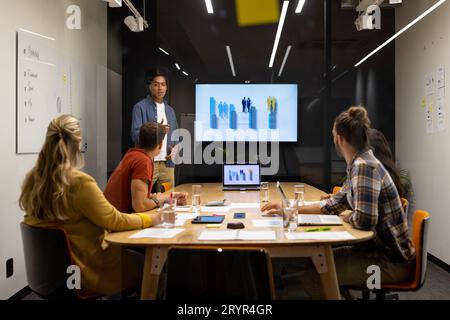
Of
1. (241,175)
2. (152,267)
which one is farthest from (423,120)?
(152,267)

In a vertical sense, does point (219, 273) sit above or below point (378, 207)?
below

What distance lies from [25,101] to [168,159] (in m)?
1.83

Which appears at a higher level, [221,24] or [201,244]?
[221,24]

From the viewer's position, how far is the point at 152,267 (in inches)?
73.4

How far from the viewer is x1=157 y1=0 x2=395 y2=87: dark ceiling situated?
494 cm

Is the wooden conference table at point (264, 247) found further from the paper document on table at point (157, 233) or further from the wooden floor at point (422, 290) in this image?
the wooden floor at point (422, 290)

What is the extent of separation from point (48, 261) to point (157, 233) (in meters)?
0.50

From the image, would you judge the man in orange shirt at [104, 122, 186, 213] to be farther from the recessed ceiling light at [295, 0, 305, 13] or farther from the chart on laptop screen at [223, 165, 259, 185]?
the recessed ceiling light at [295, 0, 305, 13]

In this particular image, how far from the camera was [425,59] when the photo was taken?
396cm

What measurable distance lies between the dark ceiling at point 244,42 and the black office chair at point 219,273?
12.7ft

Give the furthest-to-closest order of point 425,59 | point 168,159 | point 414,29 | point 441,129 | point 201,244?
point 168,159, point 414,29, point 425,59, point 441,129, point 201,244

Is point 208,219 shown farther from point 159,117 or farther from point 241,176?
point 159,117

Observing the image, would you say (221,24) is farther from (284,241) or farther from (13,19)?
(284,241)
